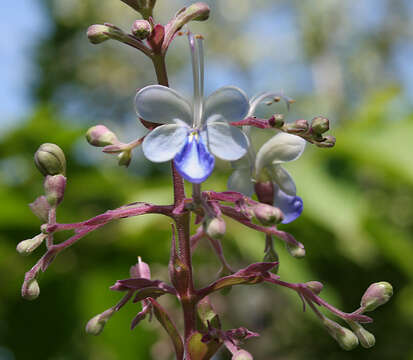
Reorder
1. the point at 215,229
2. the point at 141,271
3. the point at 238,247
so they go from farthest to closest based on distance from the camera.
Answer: the point at 238,247, the point at 141,271, the point at 215,229

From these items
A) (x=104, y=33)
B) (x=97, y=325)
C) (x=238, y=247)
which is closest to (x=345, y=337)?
(x=97, y=325)

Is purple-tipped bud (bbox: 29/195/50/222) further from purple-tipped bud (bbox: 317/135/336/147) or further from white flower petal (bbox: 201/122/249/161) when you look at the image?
purple-tipped bud (bbox: 317/135/336/147)

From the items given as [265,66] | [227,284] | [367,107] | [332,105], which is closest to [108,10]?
[265,66]

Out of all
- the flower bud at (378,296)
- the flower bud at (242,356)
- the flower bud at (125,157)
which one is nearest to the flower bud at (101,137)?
the flower bud at (125,157)

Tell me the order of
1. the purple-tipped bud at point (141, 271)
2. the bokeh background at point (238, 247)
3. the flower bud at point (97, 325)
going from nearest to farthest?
1. the flower bud at point (97, 325)
2. the purple-tipped bud at point (141, 271)
3. the bokeh background at point (238, 247)

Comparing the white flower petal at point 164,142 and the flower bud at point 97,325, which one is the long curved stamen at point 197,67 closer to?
the white flower petal at point 164,142

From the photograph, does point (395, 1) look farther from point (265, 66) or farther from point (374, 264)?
point (374, 264)

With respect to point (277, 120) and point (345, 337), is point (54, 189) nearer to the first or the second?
point (277, 120)
